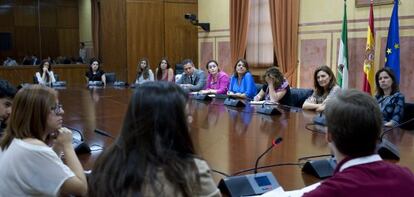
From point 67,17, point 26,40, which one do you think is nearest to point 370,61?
point 67,17

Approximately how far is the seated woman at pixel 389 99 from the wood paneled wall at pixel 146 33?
620 cm

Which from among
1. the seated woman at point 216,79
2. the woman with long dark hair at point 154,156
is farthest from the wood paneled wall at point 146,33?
the woman with long dark hair at point 154,156

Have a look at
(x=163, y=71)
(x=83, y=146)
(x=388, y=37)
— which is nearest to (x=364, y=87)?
(x=388, y=37)

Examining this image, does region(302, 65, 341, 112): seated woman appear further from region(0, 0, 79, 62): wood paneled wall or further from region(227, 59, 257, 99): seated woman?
region(0, 0, 79, 62): wood paneled wall

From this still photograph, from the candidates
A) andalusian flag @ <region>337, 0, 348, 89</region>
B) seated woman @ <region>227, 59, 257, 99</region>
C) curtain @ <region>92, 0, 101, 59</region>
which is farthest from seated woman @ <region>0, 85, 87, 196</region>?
curtain @ <region>92, 0, 101, 59</region>

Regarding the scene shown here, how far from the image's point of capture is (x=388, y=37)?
483cm

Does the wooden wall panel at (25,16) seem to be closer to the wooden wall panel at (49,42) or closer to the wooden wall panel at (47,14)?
the wooden wall panel at (47,14)

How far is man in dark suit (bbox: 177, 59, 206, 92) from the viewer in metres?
5.80

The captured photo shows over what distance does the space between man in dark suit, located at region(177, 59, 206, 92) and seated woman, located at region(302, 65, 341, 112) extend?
7.09ft

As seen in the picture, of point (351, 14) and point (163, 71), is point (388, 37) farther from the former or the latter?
point (163, 71)

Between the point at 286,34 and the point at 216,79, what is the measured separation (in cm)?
153

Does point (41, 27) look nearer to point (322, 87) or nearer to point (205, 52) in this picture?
point (205, 52)

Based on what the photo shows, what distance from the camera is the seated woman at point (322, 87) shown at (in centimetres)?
380

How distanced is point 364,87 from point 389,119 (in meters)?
1.95
